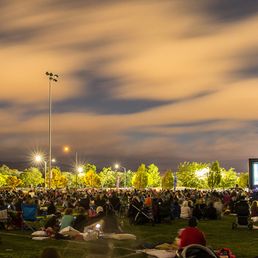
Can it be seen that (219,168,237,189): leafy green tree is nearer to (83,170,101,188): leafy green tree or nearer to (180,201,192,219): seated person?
(83,170,101,188): leafy green tree

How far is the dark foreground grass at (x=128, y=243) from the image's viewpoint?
15522 mm

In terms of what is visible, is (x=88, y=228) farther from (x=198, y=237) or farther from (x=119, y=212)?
(x=119, y=212)

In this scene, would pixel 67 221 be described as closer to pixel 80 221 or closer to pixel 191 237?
pixel 80 221

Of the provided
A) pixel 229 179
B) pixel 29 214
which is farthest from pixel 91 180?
pixel 29 214

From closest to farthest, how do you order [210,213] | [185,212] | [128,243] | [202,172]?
[128,243], [210,213], [185,212], [202,172]

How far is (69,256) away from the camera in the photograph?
16.2 m

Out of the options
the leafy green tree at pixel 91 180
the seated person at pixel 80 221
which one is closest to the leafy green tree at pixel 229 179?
the leafy green tree at pixel 91 180

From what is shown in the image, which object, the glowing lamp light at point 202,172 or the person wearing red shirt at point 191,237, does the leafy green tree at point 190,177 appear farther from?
the person wearing red shirt at point 191,237

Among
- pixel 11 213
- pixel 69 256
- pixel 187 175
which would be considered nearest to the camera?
pixel 69 256

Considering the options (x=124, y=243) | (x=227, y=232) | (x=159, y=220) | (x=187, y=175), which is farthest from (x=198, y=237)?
(x=187, y=175)

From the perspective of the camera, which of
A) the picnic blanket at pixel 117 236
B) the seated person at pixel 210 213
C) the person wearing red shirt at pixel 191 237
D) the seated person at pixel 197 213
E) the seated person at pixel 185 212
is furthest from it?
the seated person at pixel 185 212

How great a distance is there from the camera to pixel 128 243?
61.3ft

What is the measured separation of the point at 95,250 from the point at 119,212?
2283cm

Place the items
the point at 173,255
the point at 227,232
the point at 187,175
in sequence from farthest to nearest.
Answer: the point at 187,175
the point at 227,232
the point at 173,255
